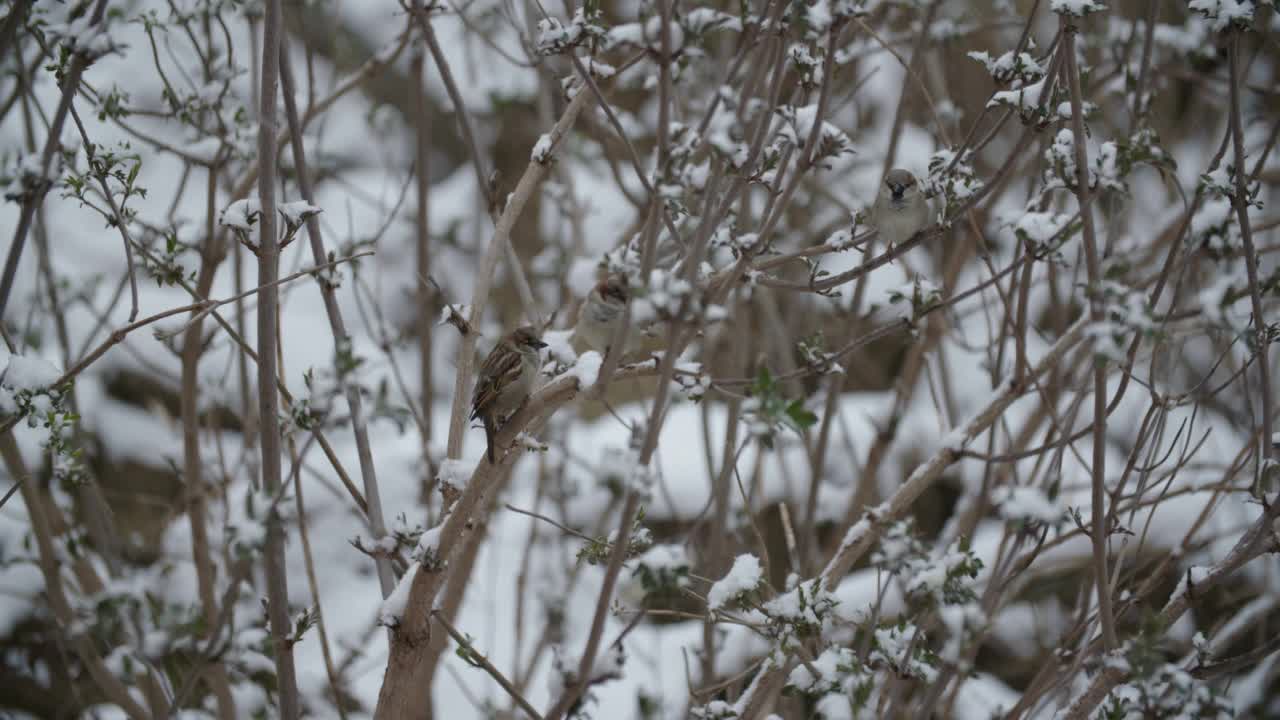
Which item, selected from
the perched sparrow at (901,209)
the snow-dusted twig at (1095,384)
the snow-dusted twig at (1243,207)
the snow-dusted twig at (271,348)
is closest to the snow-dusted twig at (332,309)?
the snow-dusted twig at (271,348)

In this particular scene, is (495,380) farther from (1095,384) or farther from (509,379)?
(1095,384)

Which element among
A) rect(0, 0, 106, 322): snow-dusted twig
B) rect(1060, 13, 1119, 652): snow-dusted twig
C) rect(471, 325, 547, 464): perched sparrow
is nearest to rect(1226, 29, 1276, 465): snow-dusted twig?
rect(1060, 13, 1119, 652): snow-dusted twig

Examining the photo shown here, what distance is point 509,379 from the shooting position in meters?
2.23

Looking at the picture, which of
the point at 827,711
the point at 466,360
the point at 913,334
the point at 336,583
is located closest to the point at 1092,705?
the point at 827,711

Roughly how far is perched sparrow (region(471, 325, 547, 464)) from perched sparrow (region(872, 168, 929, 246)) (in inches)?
32.1

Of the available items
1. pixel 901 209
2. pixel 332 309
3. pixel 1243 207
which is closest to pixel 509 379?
pixel 332 309

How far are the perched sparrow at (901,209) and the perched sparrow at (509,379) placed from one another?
816 millimetres

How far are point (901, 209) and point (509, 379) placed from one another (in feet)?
3.12

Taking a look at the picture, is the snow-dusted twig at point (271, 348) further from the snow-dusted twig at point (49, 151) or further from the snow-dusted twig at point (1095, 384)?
the snow-dusted twig at point (1095, 384)

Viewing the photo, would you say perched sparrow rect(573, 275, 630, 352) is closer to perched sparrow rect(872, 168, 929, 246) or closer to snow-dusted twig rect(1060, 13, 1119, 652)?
perched sparrow rect(872, 168, 929, 246)

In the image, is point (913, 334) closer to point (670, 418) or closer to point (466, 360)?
point (466, 360)

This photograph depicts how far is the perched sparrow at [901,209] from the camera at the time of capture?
2113mm

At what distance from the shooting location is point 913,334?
177 cm

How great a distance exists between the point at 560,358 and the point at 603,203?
16.6ft
